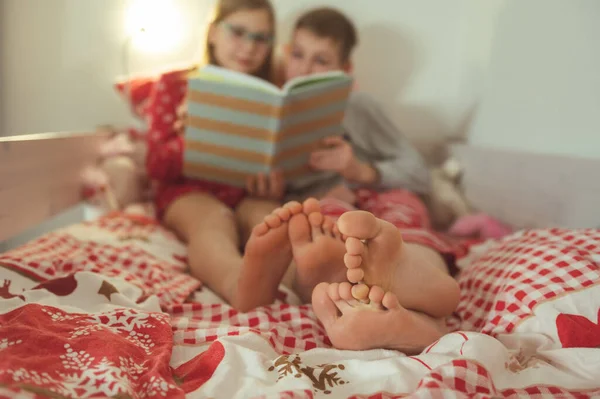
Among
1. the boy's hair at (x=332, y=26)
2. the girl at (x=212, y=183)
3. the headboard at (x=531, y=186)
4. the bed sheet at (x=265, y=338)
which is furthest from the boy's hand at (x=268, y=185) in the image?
the headboard at (x=531, y=186)

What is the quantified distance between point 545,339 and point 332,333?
9.6 inches

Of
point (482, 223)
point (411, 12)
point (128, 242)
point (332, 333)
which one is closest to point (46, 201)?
point (128, 242)

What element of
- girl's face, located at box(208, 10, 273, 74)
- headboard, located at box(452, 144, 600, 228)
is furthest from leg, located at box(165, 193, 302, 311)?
headboard, located at box(452, 144, 600, 228)

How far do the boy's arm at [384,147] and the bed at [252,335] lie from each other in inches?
13.8

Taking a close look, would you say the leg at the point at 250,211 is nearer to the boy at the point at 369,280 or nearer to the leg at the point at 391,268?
the boy at the point at 369,280

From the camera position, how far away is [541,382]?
1.66ft

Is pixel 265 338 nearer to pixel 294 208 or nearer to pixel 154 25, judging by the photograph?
pixel 294 208

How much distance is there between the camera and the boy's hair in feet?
3.74

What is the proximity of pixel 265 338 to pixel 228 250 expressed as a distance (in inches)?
10.3

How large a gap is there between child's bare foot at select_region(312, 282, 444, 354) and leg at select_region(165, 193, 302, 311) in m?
0.10

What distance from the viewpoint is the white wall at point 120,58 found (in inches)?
41.3

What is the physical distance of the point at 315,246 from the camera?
0.62m

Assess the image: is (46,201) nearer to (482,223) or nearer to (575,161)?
(482,223)

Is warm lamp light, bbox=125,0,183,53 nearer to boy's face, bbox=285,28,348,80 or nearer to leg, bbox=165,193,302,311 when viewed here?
boy's face, bbox=285,28,348,80
